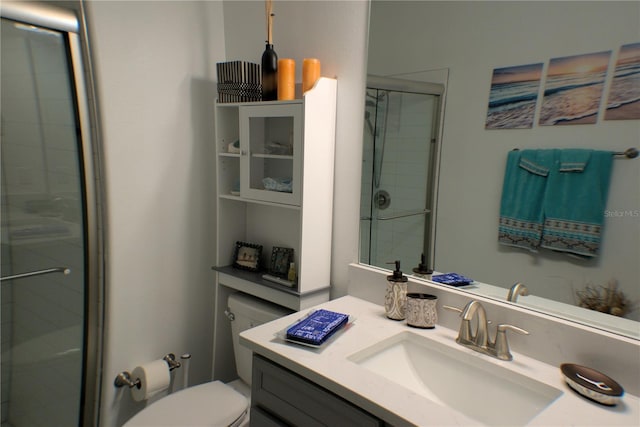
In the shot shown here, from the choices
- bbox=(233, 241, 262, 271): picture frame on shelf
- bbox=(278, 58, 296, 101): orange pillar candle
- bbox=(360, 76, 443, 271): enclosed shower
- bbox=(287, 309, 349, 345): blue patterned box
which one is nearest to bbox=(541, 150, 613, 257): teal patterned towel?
bbox=(360, 76, 443, 271): enclosed shower

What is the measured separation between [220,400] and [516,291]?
3.73 feet

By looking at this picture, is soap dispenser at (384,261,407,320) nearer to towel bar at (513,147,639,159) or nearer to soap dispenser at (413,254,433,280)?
soap dispenser at (413,254,433,280)

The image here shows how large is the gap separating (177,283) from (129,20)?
1.12 m

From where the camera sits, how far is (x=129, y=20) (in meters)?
1.58

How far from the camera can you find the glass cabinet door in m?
1.55

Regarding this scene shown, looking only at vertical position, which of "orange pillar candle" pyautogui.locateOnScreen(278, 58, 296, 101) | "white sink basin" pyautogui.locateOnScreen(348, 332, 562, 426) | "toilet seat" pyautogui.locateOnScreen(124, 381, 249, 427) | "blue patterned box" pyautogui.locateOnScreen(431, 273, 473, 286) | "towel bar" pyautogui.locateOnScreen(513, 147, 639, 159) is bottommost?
"toilet seat" pyautogui.locateOnScreen(124, 381, 249, 427)

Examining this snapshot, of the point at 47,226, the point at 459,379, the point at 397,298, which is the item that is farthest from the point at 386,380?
the point at 47,226

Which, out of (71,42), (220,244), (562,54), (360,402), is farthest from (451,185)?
(71,42)

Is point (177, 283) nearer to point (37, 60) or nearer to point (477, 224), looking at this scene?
point (37, 60)

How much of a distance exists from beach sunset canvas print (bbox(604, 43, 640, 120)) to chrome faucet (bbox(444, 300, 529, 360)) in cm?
58

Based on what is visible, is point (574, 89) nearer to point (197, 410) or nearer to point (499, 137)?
point (499, 137)

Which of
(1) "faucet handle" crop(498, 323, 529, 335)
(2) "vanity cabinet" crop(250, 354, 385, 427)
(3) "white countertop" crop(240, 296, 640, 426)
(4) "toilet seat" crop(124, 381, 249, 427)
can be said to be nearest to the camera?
(3) "white countertop" crop(240, 296, 640, 426)

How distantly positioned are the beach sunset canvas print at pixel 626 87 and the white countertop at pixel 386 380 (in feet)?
2.16

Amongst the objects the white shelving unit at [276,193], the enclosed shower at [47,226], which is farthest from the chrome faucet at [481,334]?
the enclosed shower at [47,226]
